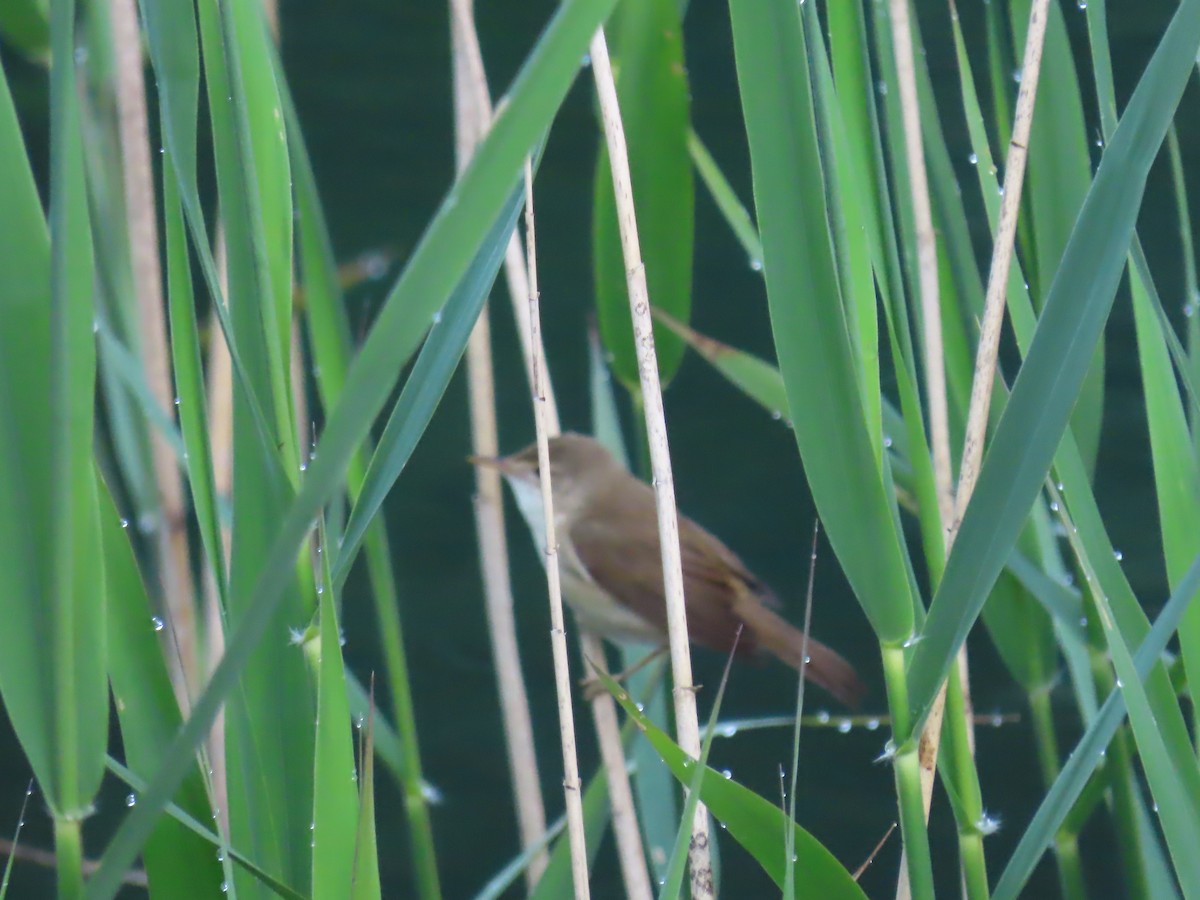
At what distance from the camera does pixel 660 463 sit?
2.55 feet

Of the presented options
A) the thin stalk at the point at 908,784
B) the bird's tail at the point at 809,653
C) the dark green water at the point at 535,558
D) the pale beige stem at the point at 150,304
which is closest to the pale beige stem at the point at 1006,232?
the thin stalk at the point at 908,784

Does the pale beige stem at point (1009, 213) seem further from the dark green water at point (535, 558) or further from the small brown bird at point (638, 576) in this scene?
the dark green water at point (535, 558)

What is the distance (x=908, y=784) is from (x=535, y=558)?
5.42 ft

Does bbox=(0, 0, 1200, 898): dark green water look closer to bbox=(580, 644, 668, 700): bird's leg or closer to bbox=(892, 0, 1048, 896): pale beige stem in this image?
bbox=(580, 644, 668, 700): bird's leg

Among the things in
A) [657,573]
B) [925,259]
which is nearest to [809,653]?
[657,573]

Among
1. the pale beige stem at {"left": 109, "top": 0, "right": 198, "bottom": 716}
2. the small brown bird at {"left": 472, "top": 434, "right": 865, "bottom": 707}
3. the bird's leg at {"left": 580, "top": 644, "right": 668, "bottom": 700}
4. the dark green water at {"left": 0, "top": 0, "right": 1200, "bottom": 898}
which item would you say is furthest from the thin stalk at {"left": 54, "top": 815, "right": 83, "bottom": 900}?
the dark green water at {"left": 0, "top": 0, "right": 1200, "bottom": 898}

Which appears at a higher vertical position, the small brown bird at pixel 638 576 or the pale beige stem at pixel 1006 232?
the pale beige stem at pixel 1006 232

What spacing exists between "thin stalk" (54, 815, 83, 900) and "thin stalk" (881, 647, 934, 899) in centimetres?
40

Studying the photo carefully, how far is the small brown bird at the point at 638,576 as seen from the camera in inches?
59.2

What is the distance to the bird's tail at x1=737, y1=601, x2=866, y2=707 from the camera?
142cm

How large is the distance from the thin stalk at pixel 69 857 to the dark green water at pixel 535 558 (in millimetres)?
1495

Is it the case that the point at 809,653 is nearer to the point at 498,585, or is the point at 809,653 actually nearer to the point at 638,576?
Result: the point at 638,576

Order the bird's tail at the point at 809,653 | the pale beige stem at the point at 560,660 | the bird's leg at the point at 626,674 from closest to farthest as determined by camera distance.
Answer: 1. the pale beige stem at the point at 560,660
2. the bird's leg at the point at 626,674
3. the bird's tail at the point at 809,653

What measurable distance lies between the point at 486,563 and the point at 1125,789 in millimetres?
615
